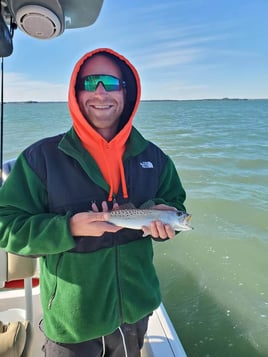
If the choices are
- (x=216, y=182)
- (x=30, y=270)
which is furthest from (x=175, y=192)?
(x=216, y=182)

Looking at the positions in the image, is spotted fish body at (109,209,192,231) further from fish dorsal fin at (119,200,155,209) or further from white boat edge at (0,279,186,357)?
white boat edge at (0,279,186,357)

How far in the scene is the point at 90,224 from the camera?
1.58m

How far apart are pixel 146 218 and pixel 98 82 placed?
0.74 metres

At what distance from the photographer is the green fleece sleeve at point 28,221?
1.59 metres

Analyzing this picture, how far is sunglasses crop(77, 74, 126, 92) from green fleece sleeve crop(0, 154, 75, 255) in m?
0.50

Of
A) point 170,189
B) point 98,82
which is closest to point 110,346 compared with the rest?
point 170,189

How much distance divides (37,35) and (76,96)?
0.69 meters

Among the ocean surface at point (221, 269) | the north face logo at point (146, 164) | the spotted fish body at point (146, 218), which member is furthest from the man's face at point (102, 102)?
the ocean surface at point (221, 269)

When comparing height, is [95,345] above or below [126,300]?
below

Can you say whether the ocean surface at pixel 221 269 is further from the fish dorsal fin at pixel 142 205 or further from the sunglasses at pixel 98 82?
the sunglasses at pixel 98 82

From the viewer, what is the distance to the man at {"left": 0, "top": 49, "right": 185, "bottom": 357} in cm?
163

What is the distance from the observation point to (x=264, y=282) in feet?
16.6

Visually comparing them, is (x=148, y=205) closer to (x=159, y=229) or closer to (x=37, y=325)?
(x=159, y=229)

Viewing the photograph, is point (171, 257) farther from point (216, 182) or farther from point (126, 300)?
point (216, 182)
